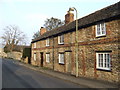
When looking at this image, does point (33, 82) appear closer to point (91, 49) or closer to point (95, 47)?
point (91, 49)

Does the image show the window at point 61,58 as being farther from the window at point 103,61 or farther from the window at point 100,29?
the window at point 100,29

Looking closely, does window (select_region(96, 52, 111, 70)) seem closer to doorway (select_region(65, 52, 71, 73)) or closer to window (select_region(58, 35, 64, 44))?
doorway (select_region(65, 52, 71, 73))

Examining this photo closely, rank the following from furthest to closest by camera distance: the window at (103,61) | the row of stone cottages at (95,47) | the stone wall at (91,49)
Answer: the window at (103,61) < the row of stone cottages at (95,47) < the stone wall at (91,49)

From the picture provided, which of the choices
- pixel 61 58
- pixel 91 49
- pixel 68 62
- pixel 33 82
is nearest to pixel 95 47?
pixel 91 49

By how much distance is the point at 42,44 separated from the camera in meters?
24.9

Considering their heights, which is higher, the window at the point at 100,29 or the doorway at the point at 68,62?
the window at the point at 100,29

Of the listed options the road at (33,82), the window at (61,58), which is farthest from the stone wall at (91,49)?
the road at (33,82)

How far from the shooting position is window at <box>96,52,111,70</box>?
1139 cm

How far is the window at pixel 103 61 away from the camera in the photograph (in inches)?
448

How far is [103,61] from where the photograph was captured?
11672 mm

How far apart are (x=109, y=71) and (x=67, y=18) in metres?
12.7

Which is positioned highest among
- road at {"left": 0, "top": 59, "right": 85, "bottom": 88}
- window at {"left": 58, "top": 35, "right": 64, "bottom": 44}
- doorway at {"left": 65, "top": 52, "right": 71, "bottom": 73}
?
window at {"left": 58, "top": 35, "right": 64, "bottom": 44}

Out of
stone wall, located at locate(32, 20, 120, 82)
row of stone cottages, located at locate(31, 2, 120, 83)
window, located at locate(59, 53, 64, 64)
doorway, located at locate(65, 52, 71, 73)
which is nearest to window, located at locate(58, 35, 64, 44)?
row of stone cottages, located at locate(31, 2, 120, 83)

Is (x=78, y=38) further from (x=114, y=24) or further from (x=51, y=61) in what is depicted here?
(x=51, y=61)
